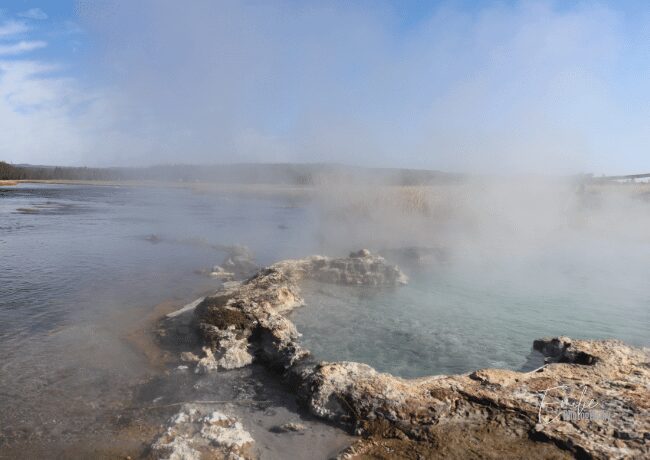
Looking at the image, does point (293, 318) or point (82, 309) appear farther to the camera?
point (82, 309)

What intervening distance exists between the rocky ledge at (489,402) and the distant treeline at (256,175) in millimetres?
16078

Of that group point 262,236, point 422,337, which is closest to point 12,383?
point 422,337

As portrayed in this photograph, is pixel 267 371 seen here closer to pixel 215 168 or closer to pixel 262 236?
pixel 262 236

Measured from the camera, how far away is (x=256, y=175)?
4516cm

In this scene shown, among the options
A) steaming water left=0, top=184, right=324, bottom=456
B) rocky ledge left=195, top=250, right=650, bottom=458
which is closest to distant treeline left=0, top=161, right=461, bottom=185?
steaming water left=0, top=184, right=324, bottom=456

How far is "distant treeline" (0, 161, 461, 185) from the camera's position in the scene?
69.8 feet

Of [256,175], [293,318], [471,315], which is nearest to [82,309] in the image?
[293,318]

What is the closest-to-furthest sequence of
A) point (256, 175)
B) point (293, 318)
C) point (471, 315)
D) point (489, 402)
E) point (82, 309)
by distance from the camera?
point (489, 402)
point (293, 318)
point (471, 315)
point (82, 309)
point (256, 175)

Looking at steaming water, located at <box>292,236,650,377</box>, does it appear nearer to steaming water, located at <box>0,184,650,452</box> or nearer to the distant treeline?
steaming water, located at <box>0,184,650,452</box>

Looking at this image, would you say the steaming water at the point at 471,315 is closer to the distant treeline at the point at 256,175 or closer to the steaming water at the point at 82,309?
the steaming water at the point at 82,309

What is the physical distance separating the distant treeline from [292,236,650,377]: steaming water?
1090 cm

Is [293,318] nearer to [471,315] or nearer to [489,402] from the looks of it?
[471,315]

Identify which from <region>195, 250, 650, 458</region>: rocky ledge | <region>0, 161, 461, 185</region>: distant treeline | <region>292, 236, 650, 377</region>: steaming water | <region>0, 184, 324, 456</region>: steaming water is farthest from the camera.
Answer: <region>0, 161, 461, 185</region>: distant treeline

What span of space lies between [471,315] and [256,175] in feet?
131
